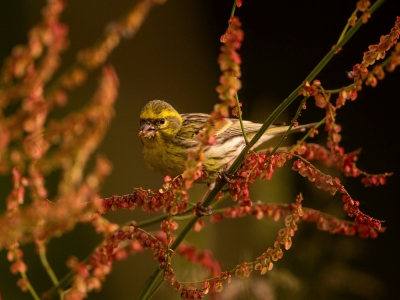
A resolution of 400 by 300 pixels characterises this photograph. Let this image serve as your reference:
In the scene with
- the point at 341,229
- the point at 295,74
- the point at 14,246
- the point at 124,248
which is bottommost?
the point at 14,246

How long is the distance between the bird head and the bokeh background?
0.15 metres

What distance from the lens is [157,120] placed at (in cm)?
90

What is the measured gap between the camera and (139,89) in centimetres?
180

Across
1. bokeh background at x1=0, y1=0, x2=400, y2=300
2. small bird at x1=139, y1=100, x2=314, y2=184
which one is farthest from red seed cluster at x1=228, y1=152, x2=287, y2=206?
bokeh background at x1=0, y1=0, x2=400, y2=300

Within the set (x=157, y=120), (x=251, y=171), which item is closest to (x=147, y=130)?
(x=157, y=120)

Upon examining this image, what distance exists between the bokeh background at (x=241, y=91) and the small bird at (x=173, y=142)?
118mm

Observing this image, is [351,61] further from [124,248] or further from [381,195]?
[124,248]

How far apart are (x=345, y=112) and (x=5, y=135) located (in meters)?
1.36

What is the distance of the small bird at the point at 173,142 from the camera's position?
89 cm

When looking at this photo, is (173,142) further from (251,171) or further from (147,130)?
(251,171)

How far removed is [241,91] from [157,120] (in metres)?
0.65

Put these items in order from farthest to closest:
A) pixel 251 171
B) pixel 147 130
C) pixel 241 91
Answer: pixel 241 91
pixel 147 130
pixel 251 171

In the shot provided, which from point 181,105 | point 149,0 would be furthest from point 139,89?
point 149,0

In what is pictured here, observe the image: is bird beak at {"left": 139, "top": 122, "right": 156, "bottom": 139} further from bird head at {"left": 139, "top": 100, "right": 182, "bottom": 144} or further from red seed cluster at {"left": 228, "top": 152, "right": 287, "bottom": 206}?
red seed cluster at {"left": 228, "top": 152, "right": 287, "bottom": 206}
